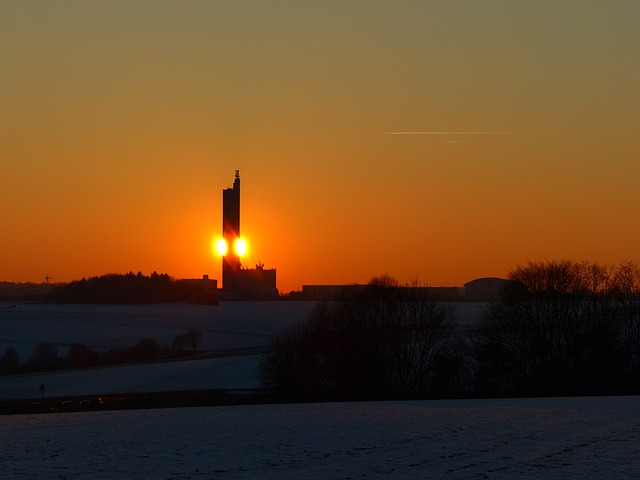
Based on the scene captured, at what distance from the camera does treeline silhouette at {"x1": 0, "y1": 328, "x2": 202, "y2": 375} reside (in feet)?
252

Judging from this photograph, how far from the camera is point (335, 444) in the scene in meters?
23.7

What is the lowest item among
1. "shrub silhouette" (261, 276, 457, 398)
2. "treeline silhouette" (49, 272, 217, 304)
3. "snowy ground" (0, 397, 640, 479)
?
"snowy ground" (0, 397, 640, 479)

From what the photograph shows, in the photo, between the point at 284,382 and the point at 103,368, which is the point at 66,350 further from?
the point at 284,382

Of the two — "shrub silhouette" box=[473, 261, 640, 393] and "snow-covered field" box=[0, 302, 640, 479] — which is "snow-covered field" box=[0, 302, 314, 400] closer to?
"shrub silhouette" box=[473, 261, 640, 393]

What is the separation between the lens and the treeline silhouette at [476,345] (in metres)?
56.8

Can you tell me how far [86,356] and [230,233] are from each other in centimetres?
11193

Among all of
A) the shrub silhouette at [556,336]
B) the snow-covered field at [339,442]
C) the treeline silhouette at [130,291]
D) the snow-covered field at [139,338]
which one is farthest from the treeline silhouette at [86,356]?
the treeline silhouette at [130,291]

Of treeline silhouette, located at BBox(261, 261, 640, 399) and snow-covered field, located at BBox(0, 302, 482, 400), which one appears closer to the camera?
treeline silhouette, located at BBox(261, 261, 640, 399)

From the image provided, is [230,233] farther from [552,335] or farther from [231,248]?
[552,335]

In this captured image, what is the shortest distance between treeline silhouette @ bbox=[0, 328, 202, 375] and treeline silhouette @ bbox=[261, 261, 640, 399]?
21470 millimetres

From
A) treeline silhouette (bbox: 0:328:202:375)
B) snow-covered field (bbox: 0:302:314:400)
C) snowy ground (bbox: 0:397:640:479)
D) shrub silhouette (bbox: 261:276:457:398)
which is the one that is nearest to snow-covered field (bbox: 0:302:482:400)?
snow-covered field (bbox: 0:302:314:400)

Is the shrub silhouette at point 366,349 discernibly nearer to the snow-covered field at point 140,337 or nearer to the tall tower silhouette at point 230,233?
A: the snow-covered field at point 140,337

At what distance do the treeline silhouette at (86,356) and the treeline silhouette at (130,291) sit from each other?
269 ft

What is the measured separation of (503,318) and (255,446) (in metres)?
41.2
